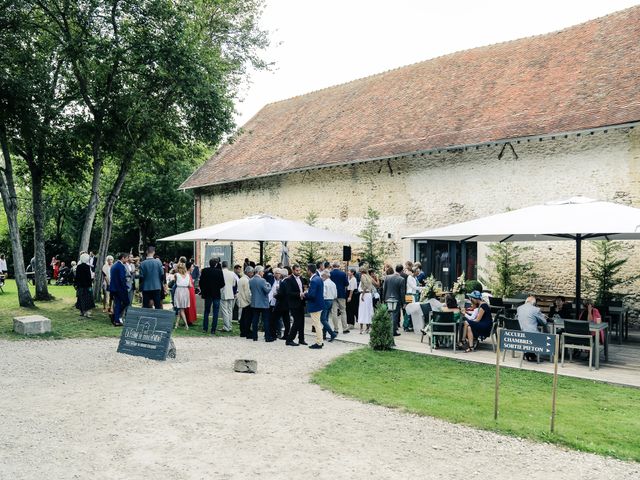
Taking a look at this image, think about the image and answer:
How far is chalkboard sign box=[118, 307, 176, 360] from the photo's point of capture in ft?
31.8

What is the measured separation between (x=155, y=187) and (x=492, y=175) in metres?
22.6

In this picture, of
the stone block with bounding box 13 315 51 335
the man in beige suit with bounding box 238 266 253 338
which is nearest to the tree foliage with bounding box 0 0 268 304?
the stone block with bounding box 13 315 51 335

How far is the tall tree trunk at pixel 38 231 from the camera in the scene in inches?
688

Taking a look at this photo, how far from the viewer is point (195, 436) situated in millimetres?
5941

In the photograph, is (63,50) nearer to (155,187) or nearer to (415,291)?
(415,291)

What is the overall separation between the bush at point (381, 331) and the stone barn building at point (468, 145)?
7.02 metres

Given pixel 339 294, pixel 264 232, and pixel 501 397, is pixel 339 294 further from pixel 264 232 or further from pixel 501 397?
pixel 501 397

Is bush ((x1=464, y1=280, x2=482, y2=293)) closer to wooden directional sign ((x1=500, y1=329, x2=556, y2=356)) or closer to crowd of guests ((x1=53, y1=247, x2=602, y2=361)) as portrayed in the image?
crowd of guests ((x1=53, y1=247, x2=602, y2=361))

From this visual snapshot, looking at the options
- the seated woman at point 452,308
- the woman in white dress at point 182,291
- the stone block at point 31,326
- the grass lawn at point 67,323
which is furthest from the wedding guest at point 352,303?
the stone block at point 31,326

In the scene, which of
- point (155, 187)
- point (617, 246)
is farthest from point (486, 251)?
point (155, 187)

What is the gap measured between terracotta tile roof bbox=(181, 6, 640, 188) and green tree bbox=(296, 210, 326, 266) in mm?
2011

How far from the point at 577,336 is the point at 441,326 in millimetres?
2502

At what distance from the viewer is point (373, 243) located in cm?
2008

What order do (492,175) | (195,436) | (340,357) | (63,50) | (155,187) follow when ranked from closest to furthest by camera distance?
(195,436) < (340,357) < (63,50) < (492,175) < (155,187)
